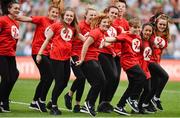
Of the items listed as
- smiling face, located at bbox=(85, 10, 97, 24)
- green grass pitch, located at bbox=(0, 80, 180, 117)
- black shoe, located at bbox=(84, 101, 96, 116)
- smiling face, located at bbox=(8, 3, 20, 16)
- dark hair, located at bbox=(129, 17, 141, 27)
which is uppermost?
smiling face, located at bbox=(8, 3, 20, 16)

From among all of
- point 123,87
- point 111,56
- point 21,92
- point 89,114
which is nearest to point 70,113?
point 89,114

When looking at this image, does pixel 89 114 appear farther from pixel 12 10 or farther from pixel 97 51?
pixel 12 10

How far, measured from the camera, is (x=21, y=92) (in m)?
21.0

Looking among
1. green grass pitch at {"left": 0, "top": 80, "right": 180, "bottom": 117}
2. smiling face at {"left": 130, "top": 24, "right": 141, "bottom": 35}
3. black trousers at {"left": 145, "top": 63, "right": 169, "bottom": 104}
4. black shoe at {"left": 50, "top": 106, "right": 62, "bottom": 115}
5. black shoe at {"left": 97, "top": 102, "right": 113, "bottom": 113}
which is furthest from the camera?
black trousers at {"left": 145, "top": 63, "right": 169, "bottom": 104}

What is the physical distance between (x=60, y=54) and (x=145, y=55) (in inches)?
72.9

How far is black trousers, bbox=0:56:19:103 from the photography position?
15.5 metres

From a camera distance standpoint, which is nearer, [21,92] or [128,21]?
[128,21]

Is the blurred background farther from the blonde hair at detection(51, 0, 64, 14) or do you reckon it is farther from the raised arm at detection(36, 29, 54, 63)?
the raised arm at detection(36, 29, 54, 63)

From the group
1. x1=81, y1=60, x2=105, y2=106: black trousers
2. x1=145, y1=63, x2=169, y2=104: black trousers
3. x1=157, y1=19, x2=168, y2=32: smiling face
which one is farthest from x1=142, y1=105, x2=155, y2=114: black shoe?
x1=157, y1=19, x2=168, y2=32: smiling face

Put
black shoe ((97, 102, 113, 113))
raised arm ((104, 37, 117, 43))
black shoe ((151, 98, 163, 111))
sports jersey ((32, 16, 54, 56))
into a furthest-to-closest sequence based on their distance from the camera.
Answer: black shoe ((151, 98, 163, 111)), sports jersey ((32, 16, 54, 56)), black shoe ((97, 102, 113, 113)), raised arm ((104, 37, 117, 43))

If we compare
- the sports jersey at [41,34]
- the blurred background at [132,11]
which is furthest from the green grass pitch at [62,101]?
the blurred background at [132,11]

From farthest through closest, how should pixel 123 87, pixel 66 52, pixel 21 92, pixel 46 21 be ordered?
pixel 123 87
pixel 21 92
pixel 46 21
pixel 66 52

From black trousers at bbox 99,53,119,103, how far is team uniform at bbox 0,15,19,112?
5.70 ft

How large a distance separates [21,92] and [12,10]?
5741 millimetres
